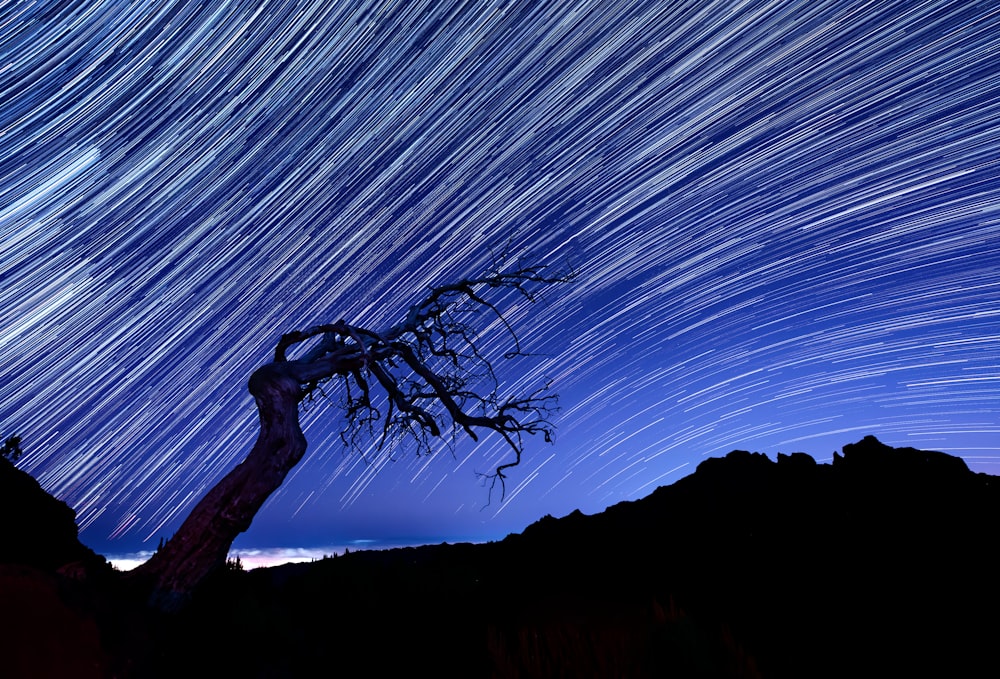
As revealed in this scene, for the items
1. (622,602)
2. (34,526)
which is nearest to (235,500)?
(622,602)

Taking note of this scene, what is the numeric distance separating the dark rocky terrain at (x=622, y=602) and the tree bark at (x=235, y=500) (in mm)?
338

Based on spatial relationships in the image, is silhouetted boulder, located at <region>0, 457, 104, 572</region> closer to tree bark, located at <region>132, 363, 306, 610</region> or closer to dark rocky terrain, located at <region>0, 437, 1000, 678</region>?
dark rocky terrain, located at <region>0, 437, 1000, 678</region>

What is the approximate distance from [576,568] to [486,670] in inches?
250

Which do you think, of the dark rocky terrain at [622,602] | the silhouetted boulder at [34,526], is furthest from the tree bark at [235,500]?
the silhouetted boulder at [34,526]

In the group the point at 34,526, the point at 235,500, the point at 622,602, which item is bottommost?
the point at 622,602

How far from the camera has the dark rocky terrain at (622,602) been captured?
11.6 ft

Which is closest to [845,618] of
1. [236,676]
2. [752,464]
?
[236,676]

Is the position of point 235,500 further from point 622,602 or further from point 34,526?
point 34,526

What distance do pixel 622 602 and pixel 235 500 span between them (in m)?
6.77

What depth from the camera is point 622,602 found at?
8438 millimetres

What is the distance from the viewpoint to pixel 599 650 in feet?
9.58

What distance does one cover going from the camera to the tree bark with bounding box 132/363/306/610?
495cm

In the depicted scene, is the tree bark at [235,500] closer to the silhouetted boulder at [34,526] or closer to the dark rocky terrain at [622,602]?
the dark rocky terrain at [622,602]

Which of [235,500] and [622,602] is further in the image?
[622,602]
